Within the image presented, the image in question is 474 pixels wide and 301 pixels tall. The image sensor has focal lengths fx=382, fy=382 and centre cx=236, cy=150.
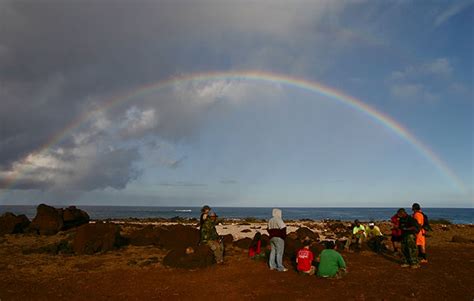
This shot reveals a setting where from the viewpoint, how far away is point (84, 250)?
1978 cm

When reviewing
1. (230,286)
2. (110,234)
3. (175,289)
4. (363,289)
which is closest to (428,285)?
(363,289)

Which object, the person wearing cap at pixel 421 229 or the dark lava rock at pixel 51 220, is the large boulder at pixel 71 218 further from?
the person wearing cap at pixel 421 229

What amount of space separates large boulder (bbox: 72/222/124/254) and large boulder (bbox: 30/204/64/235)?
1021 centimetres

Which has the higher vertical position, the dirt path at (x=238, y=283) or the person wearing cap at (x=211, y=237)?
the person wearing cap at (x=211, y=237)

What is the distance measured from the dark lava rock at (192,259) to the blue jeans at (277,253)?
9.01ft

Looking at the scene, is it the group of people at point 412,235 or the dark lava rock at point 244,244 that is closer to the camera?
the group of people at point 412,235

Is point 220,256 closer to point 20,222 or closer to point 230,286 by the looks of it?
point 230,286

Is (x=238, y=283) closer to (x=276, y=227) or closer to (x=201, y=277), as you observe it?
(x=201, y=277)

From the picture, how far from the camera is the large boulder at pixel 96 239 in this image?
65.3 ft

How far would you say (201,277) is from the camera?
47.0 ft

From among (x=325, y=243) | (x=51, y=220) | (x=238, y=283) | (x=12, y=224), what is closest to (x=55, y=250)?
(x=51, y=220)

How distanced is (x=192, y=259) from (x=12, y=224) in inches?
790

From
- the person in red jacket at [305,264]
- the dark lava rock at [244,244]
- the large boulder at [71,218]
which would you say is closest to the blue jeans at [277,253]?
the person in red jacket at [305,264]

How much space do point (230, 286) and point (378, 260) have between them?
8640 millimetres
